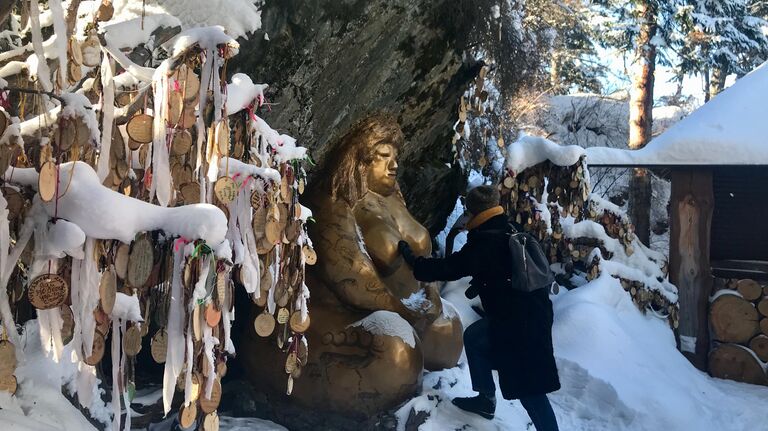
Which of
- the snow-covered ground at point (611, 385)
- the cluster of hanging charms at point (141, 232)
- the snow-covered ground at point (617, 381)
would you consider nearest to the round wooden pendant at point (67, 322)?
the cluster of hanging charms at point (141, 232)

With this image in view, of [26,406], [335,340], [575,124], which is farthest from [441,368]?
[575,124]

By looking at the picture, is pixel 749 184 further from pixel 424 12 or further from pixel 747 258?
pixel 424 12

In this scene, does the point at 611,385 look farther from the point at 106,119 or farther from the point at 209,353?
the point at 106,119

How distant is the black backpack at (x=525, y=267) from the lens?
10.3 feet

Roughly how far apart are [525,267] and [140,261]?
2.09 meters

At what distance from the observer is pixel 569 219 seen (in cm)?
686

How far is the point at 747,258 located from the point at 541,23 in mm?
3723

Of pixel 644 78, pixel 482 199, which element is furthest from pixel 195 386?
pixel 644 78

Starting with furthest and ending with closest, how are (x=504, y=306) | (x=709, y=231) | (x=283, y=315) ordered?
1. (x=709, y=231)
2. (x=504, y=306)
3. (x=283, y=315)

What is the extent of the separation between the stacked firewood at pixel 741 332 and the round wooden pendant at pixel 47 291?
662 centimetres

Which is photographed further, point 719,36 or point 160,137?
point 719,36

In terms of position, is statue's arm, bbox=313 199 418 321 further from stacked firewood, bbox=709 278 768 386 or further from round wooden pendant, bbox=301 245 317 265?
stacked firewood, bbox=709 278 768 386

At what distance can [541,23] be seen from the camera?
7773mm

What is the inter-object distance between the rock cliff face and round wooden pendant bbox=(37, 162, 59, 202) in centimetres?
197
